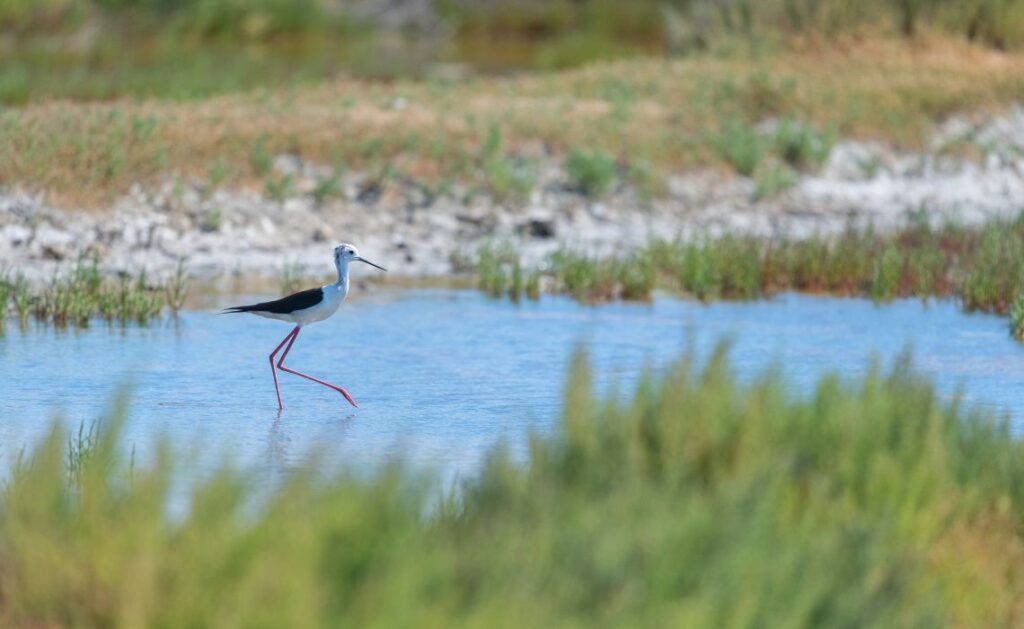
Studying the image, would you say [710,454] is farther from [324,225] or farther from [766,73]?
[766,73]

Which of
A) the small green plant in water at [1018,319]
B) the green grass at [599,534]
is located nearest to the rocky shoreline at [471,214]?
the small green plant in water at [1018,319]

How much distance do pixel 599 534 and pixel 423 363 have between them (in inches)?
253

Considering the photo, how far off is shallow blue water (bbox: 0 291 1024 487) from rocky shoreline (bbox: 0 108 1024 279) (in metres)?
1.66

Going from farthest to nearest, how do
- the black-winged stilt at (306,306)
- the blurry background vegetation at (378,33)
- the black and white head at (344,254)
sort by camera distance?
the blurry background vegetation at (378,33) → the black and white head at (344,254) → the black-winged stilt at (306,306)

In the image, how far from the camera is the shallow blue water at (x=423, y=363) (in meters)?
9.05

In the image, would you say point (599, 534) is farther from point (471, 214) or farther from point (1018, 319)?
point (471, 214)

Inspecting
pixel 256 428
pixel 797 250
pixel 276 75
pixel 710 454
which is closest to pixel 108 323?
pixel 256 428

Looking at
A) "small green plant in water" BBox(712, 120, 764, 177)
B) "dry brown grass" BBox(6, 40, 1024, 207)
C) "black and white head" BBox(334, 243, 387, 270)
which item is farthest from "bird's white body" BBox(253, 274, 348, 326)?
"small green plant in water" BBox(712, 120, 764, 177)

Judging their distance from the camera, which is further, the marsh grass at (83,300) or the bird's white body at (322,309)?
the marsh grass at (83,300)

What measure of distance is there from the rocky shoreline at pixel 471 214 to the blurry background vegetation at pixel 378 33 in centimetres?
425

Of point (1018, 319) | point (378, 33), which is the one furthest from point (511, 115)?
point (378, 33)

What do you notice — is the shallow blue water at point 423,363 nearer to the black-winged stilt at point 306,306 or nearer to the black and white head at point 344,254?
the black-winged stilt at point 306,306

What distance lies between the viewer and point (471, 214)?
17.0m

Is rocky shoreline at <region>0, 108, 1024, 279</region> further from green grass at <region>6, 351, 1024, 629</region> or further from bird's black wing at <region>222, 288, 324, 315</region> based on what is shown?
green grass at <region>6, 351, 1024, 629</region>
